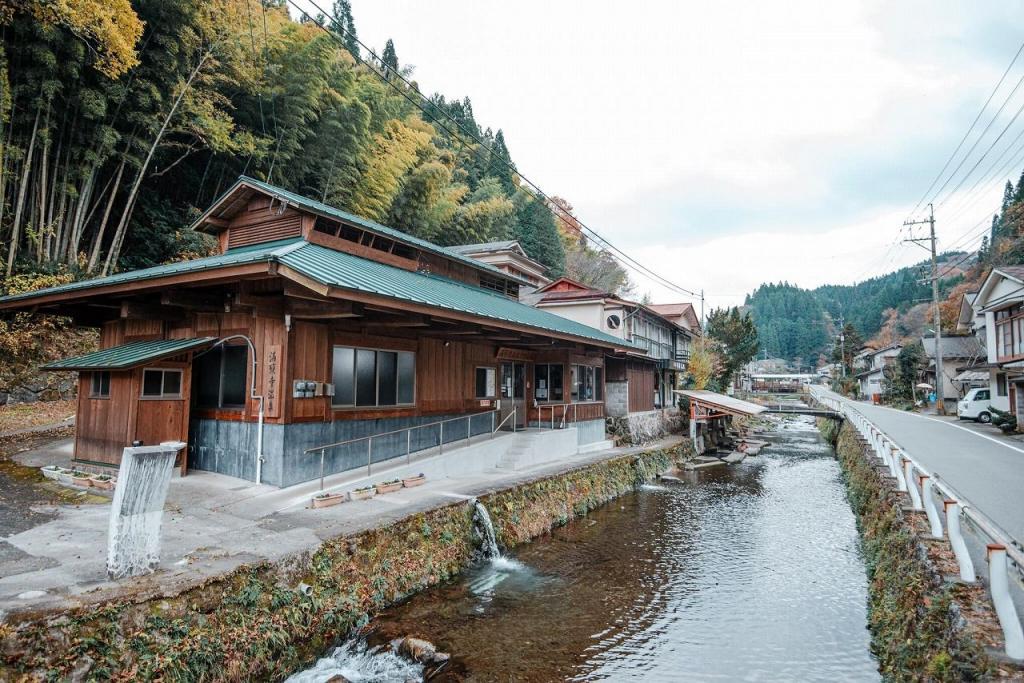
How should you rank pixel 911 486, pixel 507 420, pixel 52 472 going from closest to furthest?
pixel 911 486
pixel 52 472
pixel 507 420

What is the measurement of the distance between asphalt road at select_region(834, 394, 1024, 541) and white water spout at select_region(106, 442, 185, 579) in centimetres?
912

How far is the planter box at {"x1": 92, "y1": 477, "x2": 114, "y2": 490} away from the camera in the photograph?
26.0ft

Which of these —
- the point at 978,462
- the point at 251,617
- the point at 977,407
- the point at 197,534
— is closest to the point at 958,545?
the point at 251,617

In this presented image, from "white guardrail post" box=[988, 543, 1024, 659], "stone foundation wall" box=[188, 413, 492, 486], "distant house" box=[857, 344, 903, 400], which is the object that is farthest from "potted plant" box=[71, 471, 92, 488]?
"distant house" box=[857, 344, 903, 400]

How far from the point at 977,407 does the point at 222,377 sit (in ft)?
93.1

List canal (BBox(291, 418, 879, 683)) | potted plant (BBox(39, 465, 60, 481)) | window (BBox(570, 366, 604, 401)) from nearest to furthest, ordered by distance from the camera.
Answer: canal (BBox(291, 418, 879, 683)), potted plant (BBox(39, 465, 60, 481)), window (BBox(570, 366, 604, 401))

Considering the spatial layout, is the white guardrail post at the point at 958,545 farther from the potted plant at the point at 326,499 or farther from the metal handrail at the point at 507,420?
the metal handrail at the point at 507,420

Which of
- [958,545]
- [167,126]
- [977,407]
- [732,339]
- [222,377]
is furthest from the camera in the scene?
[732,339]

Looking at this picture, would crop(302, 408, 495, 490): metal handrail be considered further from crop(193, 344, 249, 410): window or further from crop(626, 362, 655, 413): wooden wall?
crop(626, 362, 655, 413): wooden wall

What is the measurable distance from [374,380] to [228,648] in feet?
19.2

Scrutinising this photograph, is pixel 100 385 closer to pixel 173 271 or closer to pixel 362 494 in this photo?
pixel 173 271

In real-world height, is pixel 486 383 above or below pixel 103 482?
above

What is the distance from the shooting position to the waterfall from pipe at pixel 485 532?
8508 mm

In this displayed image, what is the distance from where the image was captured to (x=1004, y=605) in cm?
344
